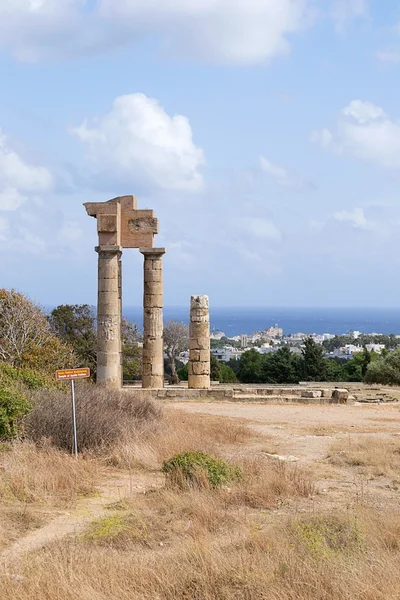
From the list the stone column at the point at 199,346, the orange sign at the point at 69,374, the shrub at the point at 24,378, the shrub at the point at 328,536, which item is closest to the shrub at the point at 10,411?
the orange sign at the point at 69,374

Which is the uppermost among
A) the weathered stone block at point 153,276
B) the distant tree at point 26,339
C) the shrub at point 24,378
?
the weathered stone block at point 153,276

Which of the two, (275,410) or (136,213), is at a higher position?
(136,213)

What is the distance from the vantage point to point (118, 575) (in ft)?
21.6

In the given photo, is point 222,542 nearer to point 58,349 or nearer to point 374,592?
point 374,592

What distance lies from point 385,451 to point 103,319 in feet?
41.9

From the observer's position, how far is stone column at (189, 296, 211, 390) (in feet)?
87.6

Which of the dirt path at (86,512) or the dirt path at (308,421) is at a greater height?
the dirt path at (308,421)

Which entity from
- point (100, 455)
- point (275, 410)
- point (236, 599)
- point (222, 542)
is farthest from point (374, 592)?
point (275, 410)

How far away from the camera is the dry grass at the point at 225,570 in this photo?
6176mm

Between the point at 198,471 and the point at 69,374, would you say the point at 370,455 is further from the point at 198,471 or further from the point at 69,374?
the point at 69,374

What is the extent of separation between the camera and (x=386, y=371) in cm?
3984

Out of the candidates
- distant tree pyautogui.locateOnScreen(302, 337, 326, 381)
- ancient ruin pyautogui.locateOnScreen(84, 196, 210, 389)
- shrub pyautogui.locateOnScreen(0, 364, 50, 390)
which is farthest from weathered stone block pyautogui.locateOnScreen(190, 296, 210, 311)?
distant tree pyautogui.locateOnScreen(302, 337, 326, 381)

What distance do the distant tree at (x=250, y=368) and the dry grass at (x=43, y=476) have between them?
39749 millimetres

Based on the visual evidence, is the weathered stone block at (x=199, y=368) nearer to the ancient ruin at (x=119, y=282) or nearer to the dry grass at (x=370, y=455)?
the ancient ruin at (x=119, y=282)
